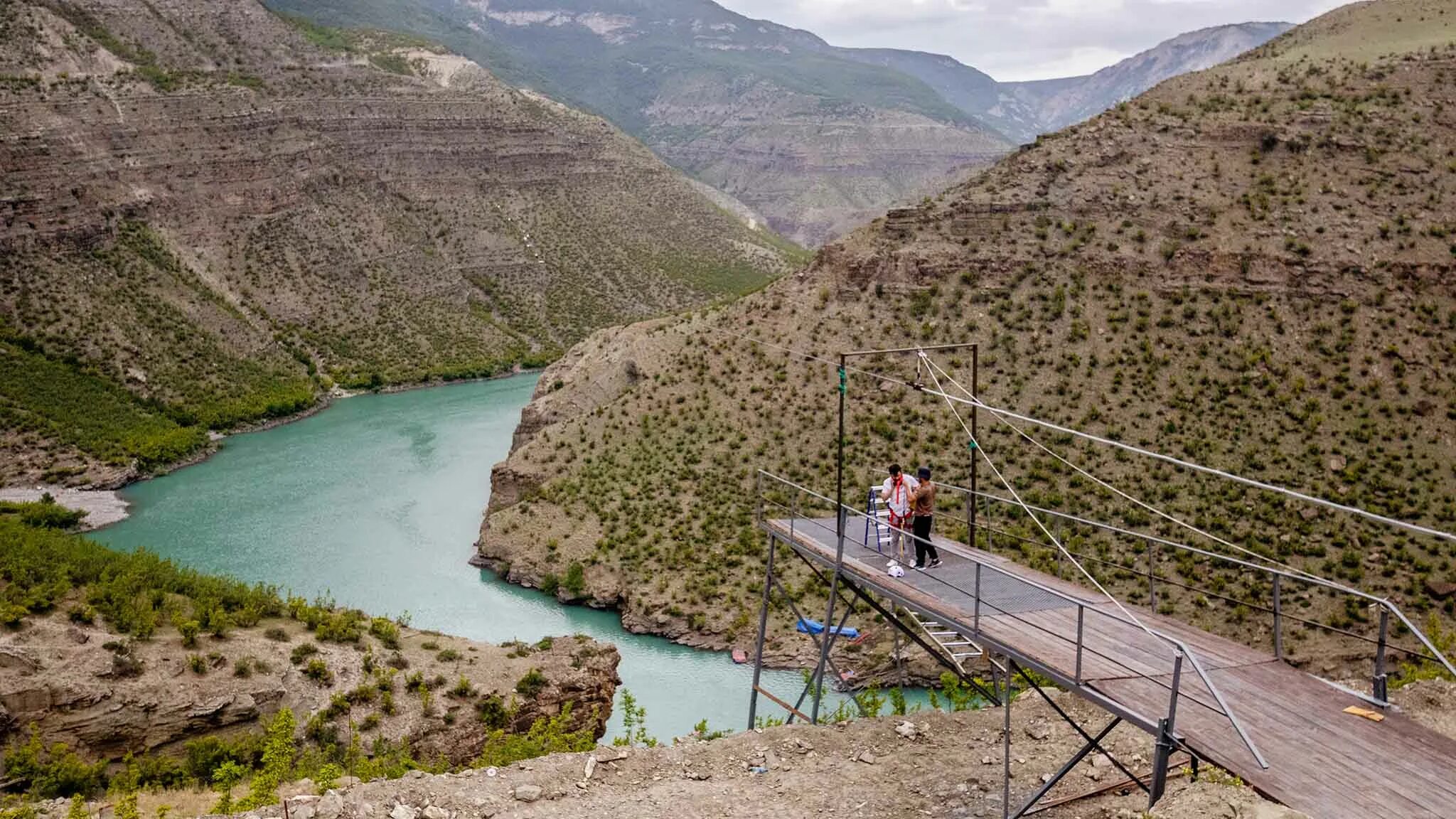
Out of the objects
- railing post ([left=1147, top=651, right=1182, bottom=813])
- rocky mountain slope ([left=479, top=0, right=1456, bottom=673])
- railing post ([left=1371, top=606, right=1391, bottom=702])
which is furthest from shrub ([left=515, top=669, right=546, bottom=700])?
railing post ([left=1371, top=606, right=1391, bottom=702])

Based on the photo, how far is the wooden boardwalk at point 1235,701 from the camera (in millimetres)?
8758

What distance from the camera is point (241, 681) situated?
63.9 feet

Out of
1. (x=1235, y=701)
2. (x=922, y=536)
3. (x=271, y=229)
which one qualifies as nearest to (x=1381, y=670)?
(x=1235, y=701)

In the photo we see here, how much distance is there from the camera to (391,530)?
41.3 meters

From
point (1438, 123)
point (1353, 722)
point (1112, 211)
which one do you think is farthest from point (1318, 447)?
point (1353, 722)

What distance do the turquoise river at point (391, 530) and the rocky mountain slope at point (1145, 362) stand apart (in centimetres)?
159

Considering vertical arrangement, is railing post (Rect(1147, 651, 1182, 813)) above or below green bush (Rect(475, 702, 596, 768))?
above

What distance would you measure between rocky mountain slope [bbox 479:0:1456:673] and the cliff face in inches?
317

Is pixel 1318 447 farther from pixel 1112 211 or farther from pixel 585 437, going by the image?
pixel 585 437

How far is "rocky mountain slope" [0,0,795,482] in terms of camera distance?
200ft

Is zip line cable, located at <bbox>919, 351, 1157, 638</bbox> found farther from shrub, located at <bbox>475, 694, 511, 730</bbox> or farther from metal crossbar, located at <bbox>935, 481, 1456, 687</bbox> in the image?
shrub, located at <bbox>475, 694, 511, 730</bbox>

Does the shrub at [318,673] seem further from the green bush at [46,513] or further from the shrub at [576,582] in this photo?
the green bush at [46,513]

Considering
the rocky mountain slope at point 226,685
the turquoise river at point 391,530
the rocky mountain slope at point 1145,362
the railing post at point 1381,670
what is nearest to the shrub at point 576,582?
the rocky mountain slope at point 1145,362

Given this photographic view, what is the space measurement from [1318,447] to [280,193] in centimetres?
7576
